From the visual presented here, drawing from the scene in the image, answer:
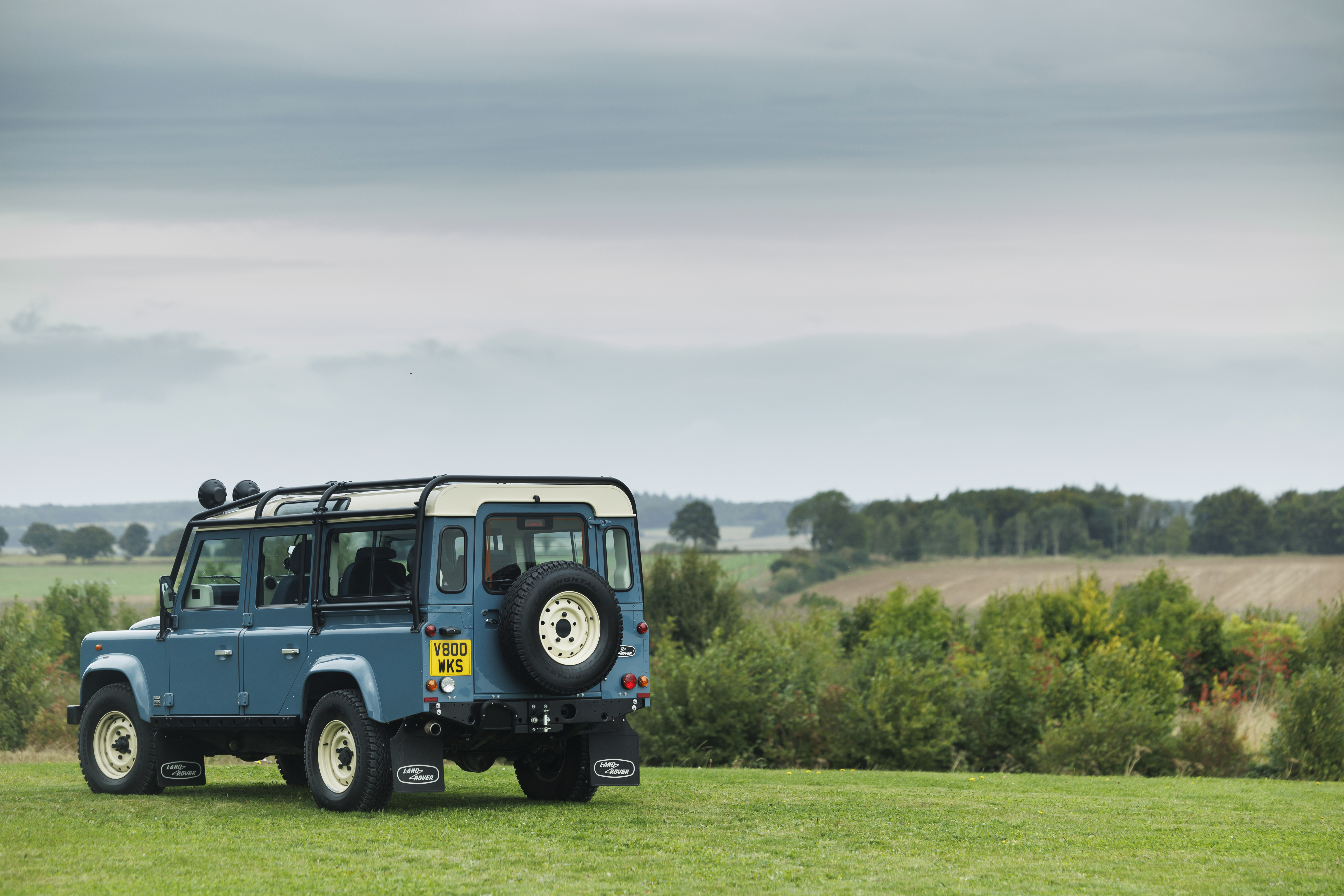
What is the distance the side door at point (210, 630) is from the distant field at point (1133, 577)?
51246 millimetres

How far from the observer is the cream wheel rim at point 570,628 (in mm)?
12609

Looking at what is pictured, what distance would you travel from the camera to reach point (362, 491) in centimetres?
1354

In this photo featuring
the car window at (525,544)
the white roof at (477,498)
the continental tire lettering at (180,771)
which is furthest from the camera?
the continental tire lettering at (180,771)

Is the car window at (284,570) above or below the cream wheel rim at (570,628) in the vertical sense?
above

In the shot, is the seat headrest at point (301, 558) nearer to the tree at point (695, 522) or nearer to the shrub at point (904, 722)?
the shrub at point (904, 722)

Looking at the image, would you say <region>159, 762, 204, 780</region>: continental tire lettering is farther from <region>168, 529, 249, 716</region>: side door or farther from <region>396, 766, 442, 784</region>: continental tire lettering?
<region>396, 766, 442, 784</region>: continental tire lettering

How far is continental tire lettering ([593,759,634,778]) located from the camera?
45.3 ft

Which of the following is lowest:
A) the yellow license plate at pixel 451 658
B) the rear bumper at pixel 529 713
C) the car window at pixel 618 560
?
the rear bumper at pixel 529 713

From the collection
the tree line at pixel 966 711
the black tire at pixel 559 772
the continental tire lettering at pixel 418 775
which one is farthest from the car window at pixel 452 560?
the tree line at pixel 966 711

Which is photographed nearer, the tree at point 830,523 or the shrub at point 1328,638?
the shrub at point 1328,638

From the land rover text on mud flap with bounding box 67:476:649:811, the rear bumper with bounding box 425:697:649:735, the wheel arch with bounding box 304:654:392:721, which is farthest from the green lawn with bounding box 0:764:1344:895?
the wheel arch with bounding box 304:654:392:721

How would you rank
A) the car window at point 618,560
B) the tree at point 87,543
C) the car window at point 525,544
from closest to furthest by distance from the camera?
the car window at point 525,544, the car window at point 618,560, the tree at point 87,543

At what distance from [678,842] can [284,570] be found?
475 cm

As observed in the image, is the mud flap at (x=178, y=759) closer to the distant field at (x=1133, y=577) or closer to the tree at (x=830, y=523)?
the distant field at (x=1133, y=577)
